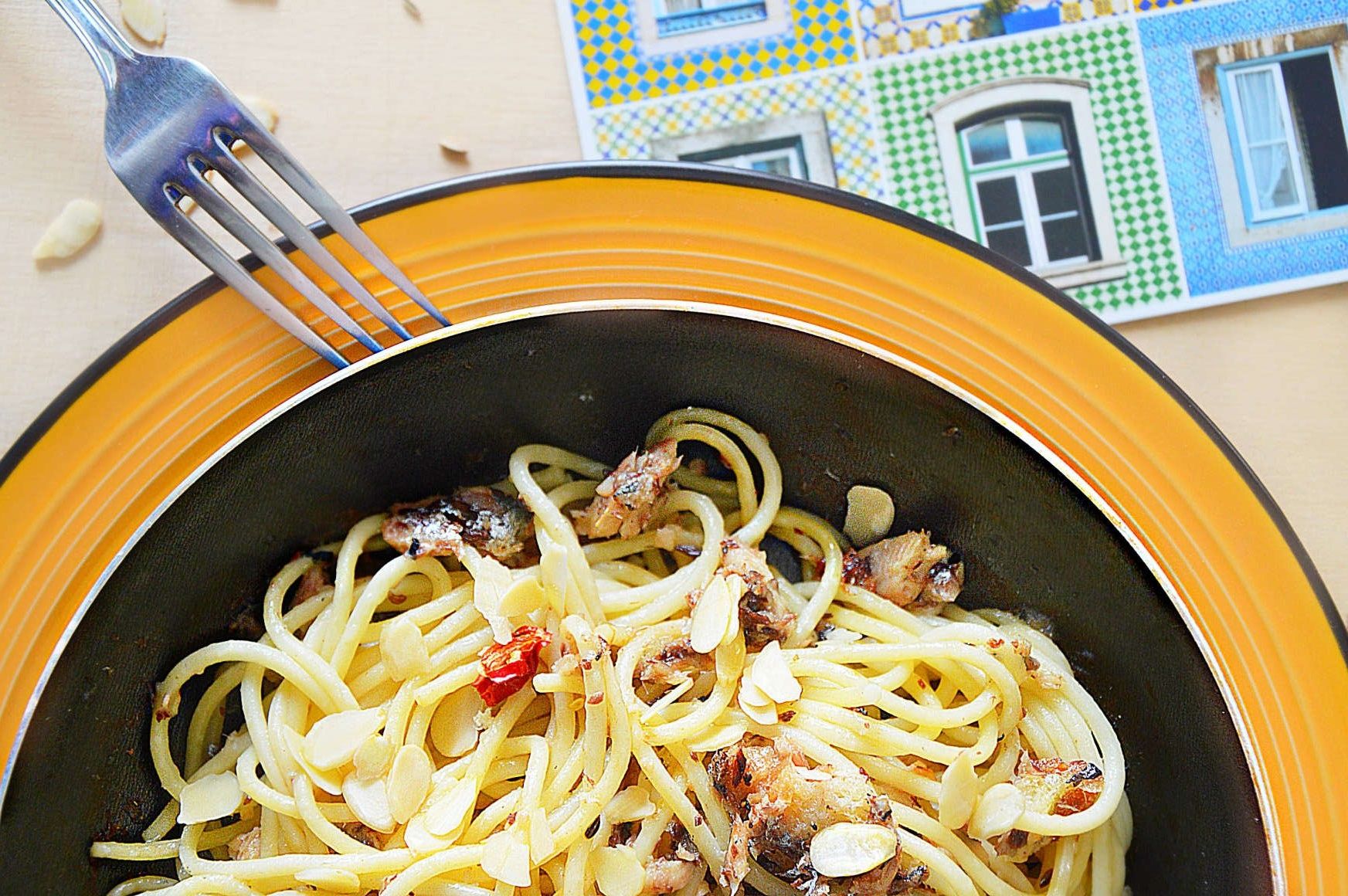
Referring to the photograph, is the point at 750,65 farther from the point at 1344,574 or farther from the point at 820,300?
the point at 1344,574

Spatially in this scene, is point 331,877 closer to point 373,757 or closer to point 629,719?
point 373,757

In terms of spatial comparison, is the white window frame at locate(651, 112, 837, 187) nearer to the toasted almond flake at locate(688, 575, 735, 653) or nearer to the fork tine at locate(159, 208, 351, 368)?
the fork tine at locate(159, 208, 351, 368)

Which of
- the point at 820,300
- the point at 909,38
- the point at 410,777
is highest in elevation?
the point at 909,38

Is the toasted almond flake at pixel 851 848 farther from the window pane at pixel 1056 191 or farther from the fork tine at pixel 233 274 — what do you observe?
the window pane at pixel 1056 191

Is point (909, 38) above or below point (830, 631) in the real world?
above

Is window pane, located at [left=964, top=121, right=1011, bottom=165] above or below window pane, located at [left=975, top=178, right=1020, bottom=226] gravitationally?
above

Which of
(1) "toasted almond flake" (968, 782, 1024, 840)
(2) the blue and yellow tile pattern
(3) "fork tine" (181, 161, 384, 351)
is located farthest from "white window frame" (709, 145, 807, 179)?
(1) "toasted almond flake" (968, 782, 1024, 840)

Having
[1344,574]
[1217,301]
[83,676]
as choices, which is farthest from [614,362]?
[1344,574]
